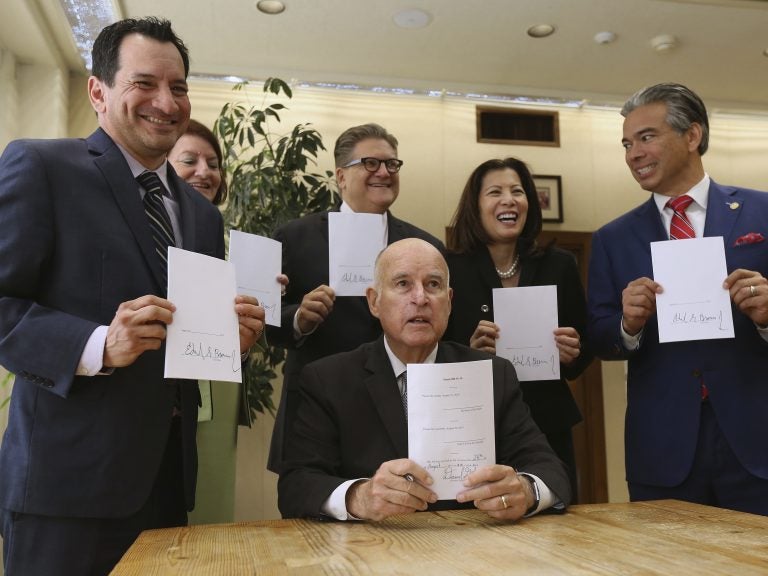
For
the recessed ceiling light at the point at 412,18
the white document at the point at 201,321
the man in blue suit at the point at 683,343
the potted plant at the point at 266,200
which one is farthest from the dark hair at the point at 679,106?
the recessed ceiling light at the point at 412,18

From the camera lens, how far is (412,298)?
7.02 feet

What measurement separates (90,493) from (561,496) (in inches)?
43.1

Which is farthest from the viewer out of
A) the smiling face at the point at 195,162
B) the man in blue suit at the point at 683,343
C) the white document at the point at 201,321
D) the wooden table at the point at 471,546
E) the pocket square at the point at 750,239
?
the smiling face at the point at 195,162

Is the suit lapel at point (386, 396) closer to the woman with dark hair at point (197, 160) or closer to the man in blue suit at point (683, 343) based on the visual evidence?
the man in blue suit at point (683, 343)

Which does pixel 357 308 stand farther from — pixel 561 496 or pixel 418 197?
pixel 418 197

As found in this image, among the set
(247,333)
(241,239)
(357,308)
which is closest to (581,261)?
(357,308)

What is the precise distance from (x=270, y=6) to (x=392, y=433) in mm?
3771

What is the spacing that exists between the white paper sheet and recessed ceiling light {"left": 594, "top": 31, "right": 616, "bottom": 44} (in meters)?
3.71

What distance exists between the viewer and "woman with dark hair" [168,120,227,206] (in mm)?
2936

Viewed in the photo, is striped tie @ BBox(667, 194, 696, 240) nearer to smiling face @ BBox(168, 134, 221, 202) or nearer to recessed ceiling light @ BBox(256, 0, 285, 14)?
smiling face @ BBox(168, 134, 221, 202)

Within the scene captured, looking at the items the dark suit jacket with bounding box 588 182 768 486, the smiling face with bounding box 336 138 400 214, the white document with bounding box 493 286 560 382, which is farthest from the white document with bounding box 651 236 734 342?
the smiling face with bounding box 336 138 400 214

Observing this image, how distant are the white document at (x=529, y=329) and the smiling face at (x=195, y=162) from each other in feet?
4.20

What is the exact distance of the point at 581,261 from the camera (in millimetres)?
6492

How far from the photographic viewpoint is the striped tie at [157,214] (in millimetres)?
1814
